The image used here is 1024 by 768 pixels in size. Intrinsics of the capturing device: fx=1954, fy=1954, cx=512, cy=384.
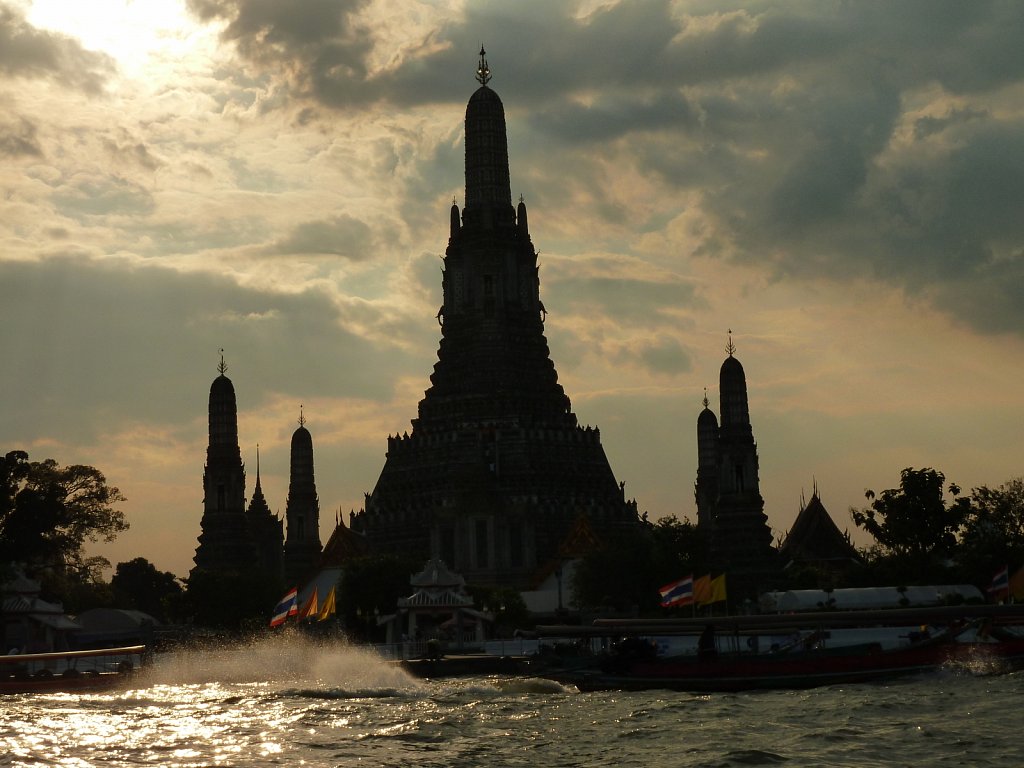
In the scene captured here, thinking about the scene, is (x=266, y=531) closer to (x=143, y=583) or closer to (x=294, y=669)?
(x=143, y=583)

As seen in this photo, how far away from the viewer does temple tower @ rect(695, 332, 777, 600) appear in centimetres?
11512

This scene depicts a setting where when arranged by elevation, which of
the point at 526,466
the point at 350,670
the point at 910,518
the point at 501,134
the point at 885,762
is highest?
the point at 501,134

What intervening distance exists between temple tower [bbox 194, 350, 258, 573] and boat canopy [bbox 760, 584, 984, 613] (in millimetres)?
48372

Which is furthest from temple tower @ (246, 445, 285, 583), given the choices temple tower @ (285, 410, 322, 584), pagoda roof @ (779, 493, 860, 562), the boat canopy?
the boat canopy

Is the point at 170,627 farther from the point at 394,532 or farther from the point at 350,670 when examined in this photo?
the point at 350,670

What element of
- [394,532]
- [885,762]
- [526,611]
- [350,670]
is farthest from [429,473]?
[885,762]

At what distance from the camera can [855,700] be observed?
54094 millimetres

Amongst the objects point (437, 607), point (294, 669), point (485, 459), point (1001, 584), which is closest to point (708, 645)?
point (1001, 584)

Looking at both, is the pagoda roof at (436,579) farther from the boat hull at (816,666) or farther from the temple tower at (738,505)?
the boat hull at (816,666)

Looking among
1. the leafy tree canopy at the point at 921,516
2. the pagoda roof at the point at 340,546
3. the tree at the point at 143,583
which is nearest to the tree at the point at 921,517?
the leafy tree canopy at the point at 921,516

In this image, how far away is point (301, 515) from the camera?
445ft

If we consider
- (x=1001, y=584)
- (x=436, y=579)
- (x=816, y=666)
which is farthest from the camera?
(x=436, y=579)

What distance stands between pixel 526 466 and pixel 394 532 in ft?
32.2

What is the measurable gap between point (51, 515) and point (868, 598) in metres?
47.2
